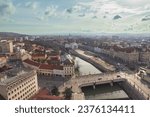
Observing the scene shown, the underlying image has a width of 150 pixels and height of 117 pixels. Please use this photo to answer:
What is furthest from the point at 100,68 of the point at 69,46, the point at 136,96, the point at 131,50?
the point at 69,46

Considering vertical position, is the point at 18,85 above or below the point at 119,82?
above

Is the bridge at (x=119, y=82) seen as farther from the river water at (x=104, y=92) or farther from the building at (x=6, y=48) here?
the building at (x=6, y=48)

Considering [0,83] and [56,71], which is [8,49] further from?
[0,83]

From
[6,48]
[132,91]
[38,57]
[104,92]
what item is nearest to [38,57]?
[38,57]

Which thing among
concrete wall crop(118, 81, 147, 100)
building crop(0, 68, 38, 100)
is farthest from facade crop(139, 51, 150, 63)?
building crop(0, 68, 38, 100)

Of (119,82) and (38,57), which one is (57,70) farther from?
(38,57)

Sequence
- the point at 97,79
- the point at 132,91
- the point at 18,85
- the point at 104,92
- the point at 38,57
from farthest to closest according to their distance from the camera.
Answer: the point at 38,57, the point at 97,79, the point at 104,92, the point at 132,91, the point at 18,85
